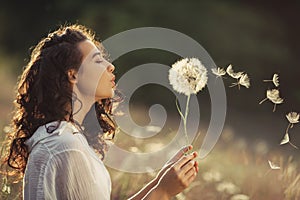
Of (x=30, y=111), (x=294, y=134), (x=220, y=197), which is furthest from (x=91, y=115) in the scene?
(x=294, y=134)

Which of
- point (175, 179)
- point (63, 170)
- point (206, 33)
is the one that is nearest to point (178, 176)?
point (175, 179)

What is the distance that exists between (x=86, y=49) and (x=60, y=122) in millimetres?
317

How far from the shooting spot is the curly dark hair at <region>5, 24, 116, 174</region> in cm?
274

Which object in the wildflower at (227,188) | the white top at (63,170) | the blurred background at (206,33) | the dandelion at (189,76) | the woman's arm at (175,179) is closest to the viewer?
the white top at (63,170)

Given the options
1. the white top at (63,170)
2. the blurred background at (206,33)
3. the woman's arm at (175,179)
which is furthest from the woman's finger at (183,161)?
the blurred background at (206,33)

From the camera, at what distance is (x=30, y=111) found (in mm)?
2836

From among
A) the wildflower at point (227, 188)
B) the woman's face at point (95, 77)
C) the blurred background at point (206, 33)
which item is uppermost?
the blurred background at point (206, 33)

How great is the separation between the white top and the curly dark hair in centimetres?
17

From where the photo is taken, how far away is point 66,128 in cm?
260

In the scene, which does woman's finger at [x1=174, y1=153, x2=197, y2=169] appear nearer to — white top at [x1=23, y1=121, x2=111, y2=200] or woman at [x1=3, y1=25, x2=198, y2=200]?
woman at [x1=3, y1=25, x2=198, y2=200]

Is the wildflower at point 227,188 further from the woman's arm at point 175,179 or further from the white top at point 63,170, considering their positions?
the white top at point 63,170

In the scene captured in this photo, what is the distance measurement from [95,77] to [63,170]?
0.38 m

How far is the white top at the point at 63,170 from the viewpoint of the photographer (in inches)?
98.7

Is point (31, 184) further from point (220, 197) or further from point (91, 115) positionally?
point (220, 197)
